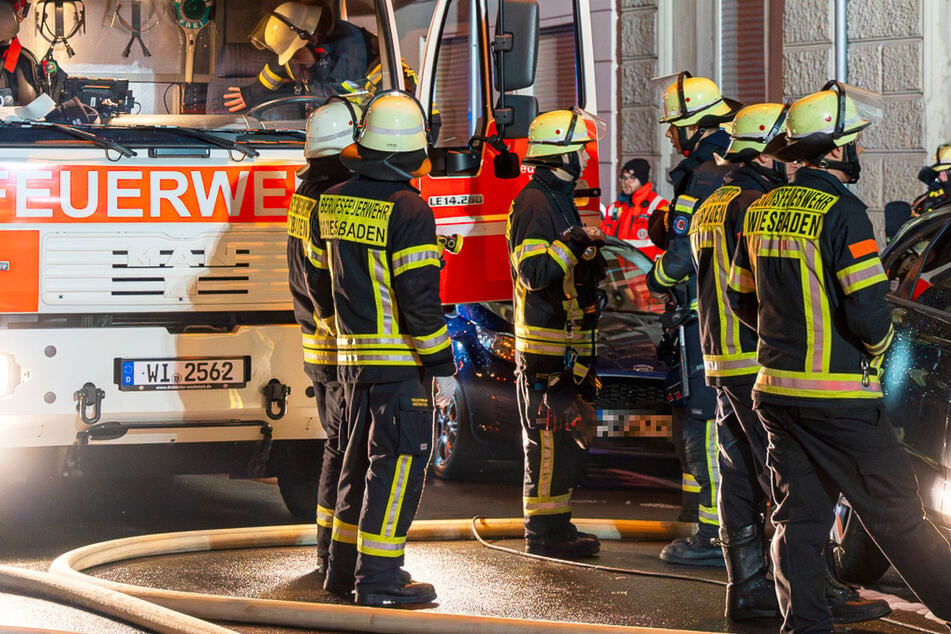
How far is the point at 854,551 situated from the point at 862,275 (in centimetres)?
150

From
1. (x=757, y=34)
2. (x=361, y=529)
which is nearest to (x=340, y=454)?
(x=361, y=529)

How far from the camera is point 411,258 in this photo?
18.5 feet

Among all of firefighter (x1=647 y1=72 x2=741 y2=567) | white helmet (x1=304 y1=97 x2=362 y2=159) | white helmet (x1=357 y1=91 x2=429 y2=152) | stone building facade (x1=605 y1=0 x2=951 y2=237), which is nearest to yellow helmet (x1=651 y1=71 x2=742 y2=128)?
firefighter (x1=647 y1=72 x2=741 y2=567)

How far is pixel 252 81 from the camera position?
23.7 feet

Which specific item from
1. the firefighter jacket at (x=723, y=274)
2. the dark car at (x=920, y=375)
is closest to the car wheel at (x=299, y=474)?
the firefighter jacket at (x=723, y=274)

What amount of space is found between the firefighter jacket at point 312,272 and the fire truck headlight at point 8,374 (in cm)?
144

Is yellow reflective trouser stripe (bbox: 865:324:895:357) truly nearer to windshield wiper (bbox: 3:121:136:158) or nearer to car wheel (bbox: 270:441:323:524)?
car wheel (bbox: 270:441:323:524)

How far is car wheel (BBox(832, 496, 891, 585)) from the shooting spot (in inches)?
221

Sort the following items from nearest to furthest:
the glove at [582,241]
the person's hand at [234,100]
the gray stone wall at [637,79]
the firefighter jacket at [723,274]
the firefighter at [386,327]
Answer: the firefighter jacket at [723,274], the firefighter at [386,327], the glove at [582,241], the person's hand at [234,100], the gray stone wall at [637,79]

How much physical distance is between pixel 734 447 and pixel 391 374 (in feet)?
4.55

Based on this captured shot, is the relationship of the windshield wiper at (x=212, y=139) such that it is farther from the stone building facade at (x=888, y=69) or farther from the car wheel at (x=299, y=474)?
the stone building facade at (x=888, y=69)

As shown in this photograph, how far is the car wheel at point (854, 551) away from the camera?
18.4 ft

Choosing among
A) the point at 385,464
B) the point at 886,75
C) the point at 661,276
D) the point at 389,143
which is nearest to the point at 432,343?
the point at 385,464

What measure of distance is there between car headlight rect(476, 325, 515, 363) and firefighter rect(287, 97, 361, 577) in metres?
2.15
